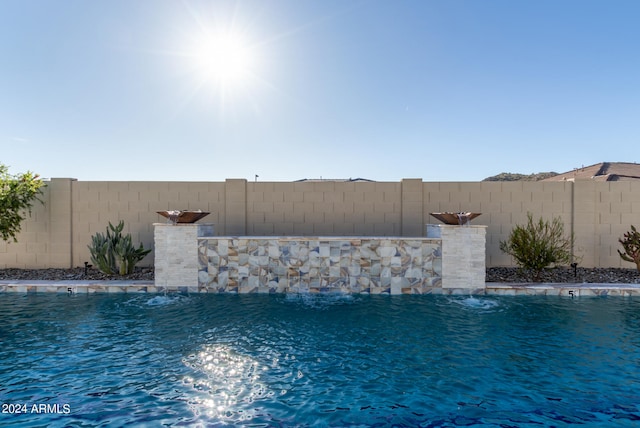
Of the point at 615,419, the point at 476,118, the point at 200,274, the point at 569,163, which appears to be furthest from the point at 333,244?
the point at 569,163

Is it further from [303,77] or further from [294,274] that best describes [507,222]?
[303,77]

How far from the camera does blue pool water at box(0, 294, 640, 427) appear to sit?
3.17 m

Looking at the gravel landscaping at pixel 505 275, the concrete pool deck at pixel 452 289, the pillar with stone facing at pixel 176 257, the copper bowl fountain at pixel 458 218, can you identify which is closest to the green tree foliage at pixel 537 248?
the gravel landscaping at pixel 505 275

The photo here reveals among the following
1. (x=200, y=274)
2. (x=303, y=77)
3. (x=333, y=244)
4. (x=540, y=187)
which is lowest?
(x=200, y=274)

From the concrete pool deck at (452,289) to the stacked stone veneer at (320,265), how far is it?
614 mm

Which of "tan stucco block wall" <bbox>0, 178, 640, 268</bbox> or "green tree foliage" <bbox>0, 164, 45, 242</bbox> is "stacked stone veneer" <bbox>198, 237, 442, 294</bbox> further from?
"green tree foliage" <bbox>0, 164, 45, 242</bbox>

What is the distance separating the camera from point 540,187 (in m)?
9.25

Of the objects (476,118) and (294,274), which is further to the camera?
(476,118)

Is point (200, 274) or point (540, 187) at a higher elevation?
point (540, 187)

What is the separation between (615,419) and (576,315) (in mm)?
3603

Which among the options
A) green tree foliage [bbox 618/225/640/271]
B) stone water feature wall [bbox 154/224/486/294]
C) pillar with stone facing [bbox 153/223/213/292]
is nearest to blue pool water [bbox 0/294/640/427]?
stone water feature wall [bbox 154/224/486/294]

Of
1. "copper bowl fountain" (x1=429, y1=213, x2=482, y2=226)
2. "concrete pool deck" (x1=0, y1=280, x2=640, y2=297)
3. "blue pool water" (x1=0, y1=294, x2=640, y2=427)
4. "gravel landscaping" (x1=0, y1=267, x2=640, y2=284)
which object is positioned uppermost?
"copper bowl fountain" (x1=429, y1=213, x2=482, y2=226)

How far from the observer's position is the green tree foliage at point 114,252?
28.5 ft

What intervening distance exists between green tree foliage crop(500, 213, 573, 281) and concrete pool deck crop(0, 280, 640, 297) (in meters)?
0.59
